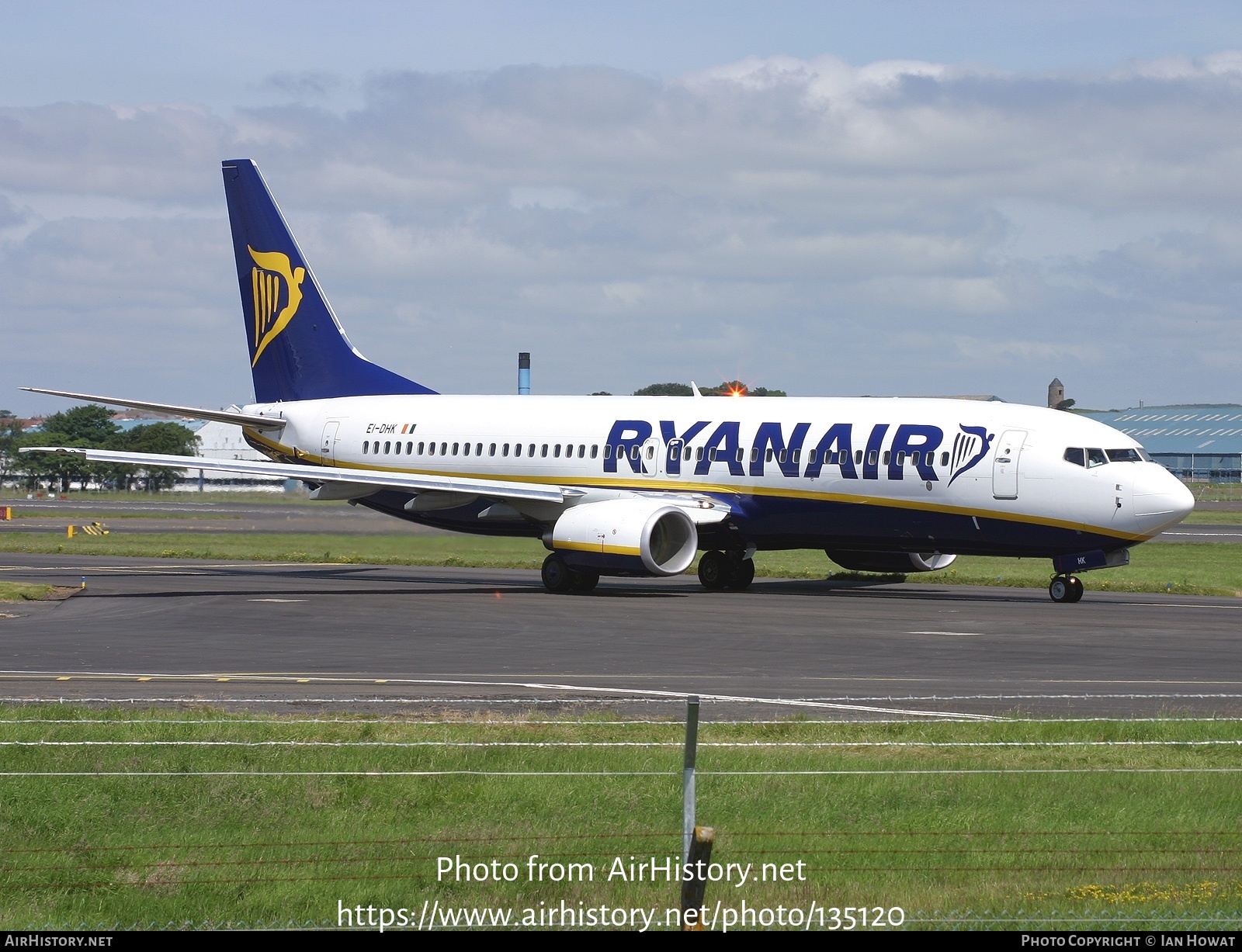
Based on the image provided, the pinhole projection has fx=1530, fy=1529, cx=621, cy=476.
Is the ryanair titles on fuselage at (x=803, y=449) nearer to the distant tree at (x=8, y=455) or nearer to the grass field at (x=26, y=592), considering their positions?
the grass field at (x=26, y=592)

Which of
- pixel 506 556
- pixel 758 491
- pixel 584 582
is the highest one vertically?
pixel 758 491

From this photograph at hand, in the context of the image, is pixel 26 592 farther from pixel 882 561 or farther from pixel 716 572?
pixel 882 561

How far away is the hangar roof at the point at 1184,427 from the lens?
17400cm

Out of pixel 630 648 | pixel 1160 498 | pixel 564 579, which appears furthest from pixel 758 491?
pixel 630 648

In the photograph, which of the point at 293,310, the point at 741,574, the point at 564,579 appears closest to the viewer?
the point at 564,579

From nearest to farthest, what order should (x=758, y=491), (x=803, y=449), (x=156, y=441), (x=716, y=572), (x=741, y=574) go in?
(x=803, y=449) → (x=758, y=491) → (x=741, y=574) → (x=716, y=572) → (x=156, y=441)

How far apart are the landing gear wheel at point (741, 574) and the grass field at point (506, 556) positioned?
18.4ft

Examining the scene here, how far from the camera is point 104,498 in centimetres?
11375

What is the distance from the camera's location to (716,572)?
38.6 m

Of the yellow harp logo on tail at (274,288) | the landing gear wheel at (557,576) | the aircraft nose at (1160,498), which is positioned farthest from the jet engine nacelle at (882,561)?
the yellow harp logo on tail at (274,288)

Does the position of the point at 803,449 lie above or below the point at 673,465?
above

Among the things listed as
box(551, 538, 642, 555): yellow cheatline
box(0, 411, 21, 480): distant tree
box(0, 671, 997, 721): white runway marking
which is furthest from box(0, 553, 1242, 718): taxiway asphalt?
box(0, 411, 21, 480): distant tree

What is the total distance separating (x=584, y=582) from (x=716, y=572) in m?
3.77

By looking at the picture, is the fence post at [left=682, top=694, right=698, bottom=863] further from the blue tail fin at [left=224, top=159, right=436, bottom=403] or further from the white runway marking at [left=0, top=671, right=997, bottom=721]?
the blue tail fin at [left=224, top=159, right=436, bottom=403]
